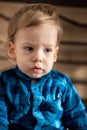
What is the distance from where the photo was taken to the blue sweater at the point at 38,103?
42.6 inches

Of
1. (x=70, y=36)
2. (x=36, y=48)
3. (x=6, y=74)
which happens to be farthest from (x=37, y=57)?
(x=70, y=36)

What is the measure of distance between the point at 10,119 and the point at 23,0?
93cm

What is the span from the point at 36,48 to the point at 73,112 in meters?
0.25

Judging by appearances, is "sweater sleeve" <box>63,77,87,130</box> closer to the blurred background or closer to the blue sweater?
the blue sweater

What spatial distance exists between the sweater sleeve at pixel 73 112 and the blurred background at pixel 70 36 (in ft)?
2.53

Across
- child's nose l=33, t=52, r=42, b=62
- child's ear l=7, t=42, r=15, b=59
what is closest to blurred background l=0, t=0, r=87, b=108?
child's ear l=7, t=42, r=15, b=59

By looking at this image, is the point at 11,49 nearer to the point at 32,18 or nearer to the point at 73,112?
the point at 32,18

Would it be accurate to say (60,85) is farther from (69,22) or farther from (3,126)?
(69,22)

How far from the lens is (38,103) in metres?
1.09

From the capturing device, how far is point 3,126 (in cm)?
106

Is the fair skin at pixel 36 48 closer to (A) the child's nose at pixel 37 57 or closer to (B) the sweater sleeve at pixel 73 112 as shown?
(A) the child's nose at pixel 37 57

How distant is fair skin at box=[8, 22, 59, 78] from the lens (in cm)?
106

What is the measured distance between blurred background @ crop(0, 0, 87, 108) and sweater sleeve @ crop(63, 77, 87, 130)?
0.77m

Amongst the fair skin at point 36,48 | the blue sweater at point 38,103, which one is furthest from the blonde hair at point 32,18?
the blue sweater at point 38,103
